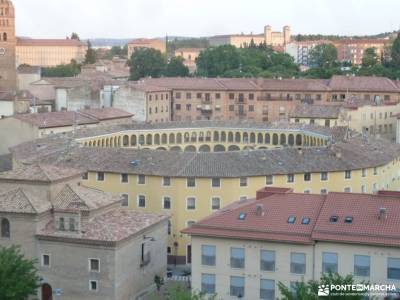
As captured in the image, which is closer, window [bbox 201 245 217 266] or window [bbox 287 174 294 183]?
window [bbox 201 245 217 266]

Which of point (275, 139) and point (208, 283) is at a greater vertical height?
point (275, 139)

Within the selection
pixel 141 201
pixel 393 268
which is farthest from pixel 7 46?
pixel 393 268

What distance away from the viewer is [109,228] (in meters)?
47.3

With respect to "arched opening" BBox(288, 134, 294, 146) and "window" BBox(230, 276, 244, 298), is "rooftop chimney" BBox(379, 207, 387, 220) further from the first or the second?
"arched opening" BBox(288, 134, 294, 146)

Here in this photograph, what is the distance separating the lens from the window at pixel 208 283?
43.3 m

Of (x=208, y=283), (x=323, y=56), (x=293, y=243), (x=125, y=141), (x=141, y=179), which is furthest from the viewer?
(x=323, y=56)

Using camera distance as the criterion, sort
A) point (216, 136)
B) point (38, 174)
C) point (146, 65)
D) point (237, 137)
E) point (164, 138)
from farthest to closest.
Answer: point (146, 65), point (216, 136), point (237, 137), point (164, 138), point (38, 174)

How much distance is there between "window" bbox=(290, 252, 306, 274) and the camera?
4141cm

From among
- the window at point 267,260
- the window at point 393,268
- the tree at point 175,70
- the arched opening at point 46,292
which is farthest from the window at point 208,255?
the tree at point 175,70

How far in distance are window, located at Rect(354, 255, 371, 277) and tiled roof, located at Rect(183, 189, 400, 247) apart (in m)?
0.96

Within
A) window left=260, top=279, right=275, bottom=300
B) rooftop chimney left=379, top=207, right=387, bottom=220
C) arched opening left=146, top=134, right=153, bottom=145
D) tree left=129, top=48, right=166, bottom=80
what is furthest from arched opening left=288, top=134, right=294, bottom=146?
tree left=129, top=48, right=166, bottom=80

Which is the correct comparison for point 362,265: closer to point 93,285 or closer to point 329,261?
point 329,261

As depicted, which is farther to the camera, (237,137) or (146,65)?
(146,65)

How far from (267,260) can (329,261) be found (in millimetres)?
3281
